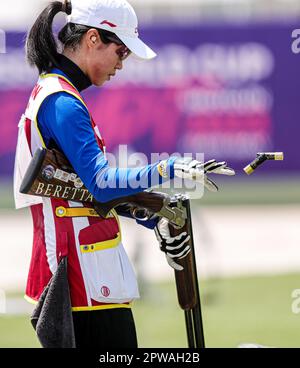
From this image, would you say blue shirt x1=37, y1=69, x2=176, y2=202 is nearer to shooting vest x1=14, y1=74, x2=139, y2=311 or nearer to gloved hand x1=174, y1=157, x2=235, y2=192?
gloved hand x1=174, y1=157, x2=235, y2=192

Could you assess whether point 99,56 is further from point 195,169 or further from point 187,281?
point 187,281

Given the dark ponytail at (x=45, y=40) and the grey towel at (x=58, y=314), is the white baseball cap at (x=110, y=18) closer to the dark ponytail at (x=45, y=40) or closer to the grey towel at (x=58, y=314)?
the dark ponytail at (x=45, y=40)

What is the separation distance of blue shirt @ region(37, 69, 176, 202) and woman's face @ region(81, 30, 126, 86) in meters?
0.32

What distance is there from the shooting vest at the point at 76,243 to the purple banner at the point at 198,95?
12882mm

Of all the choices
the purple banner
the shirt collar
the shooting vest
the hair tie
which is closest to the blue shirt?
the shooting vest

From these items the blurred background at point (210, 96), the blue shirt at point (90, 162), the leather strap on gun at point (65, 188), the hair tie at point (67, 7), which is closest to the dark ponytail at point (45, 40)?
the hair tie at point (67, 7)

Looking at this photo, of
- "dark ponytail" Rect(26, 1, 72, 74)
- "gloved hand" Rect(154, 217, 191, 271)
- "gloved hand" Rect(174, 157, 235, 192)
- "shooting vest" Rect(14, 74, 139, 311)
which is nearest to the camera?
"gloved hand" Rect(174, 157, 235, 192)

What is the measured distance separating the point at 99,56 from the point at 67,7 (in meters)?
0.28

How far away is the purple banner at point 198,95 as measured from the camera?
677 inches

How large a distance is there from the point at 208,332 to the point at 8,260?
4457mm

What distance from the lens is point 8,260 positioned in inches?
474

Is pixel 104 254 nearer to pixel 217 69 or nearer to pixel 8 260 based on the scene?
pixel 8 260

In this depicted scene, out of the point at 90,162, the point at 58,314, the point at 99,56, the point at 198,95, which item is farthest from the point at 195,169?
the point at 198,95

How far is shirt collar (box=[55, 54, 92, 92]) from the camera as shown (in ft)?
14.0
